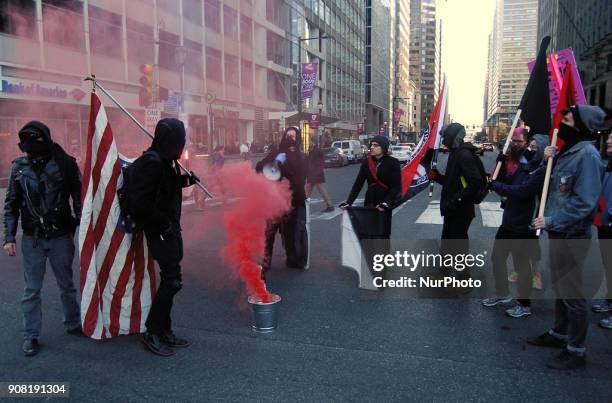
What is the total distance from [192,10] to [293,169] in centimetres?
493

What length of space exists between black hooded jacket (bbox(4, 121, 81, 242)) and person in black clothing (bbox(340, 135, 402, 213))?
2.78m

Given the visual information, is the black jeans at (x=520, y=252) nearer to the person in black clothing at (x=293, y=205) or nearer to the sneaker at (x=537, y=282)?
the sneaker at (x=537, y=282)

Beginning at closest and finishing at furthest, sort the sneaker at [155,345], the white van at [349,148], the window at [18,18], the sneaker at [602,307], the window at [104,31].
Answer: the sneaker at [155,345] < the sneaker at [602,307] < the window at [18,18] < the window at [104,31] < the white van at [349,148]

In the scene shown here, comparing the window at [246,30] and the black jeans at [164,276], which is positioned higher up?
the window at [246,30]

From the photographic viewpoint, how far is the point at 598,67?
3384 centimetres

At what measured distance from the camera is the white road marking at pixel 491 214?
29.2 ft

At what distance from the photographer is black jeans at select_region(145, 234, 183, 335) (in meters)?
3.39

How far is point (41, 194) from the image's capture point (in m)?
3.45

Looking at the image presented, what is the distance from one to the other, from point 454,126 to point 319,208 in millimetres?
7011

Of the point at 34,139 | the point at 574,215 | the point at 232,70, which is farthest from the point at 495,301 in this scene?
the point at 232,70

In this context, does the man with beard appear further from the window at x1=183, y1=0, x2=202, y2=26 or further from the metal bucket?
the window at x1=183, y1=0, x2=202, y2=26

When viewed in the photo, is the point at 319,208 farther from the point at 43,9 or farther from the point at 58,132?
the point at 43,9

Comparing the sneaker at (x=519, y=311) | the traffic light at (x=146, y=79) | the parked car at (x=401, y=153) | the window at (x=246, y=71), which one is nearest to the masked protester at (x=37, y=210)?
the sneaker at (x=519, y=311)

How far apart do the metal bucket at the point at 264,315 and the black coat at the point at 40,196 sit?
162 cm
